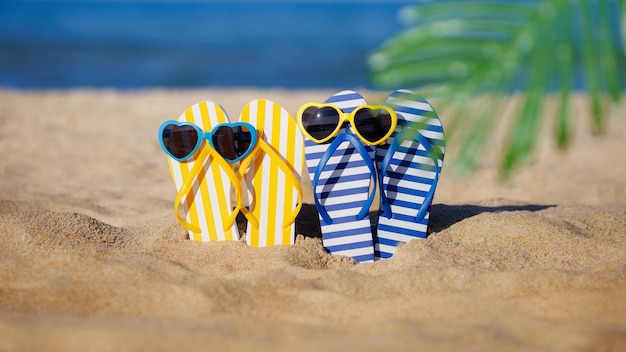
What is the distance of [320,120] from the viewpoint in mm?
2875

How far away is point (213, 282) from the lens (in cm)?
233

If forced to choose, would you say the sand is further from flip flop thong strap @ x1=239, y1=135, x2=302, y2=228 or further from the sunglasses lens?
the sunglasses lens

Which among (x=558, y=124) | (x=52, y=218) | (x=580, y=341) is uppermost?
(x=558, y=124)

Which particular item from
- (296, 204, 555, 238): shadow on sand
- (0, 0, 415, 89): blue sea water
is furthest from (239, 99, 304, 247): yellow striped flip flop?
(0, 0, 415, 89): blue sea water

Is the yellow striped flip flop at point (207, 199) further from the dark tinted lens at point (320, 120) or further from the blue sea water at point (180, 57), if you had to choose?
the blue sea water at point (180, 57)

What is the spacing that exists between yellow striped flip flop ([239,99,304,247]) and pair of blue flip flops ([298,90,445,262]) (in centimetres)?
9

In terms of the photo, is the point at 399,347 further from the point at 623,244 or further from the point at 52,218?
the point at 52,218

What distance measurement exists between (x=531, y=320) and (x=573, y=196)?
2508mm

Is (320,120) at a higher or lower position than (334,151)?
higher

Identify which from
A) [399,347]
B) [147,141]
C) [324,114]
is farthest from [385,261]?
[147,141]

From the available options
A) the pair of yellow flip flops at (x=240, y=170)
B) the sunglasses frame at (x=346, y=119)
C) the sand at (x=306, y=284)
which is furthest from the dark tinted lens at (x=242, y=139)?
the sand at (x=306, y=284)

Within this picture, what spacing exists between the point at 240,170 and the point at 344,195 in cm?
51

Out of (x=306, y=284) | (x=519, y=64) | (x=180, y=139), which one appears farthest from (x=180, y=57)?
(x=519, y=64)

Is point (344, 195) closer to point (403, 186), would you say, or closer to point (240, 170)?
point (403, 186)
